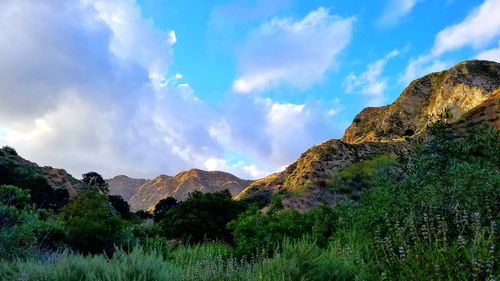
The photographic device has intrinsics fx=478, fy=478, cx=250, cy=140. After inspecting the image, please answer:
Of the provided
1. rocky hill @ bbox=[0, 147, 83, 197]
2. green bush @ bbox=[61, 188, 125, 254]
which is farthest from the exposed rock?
rocky hill @ bbox=[0, 147, 83, 197]

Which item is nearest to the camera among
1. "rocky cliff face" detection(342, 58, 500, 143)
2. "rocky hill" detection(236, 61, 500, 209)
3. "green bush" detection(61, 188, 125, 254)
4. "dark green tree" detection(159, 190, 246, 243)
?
"green bush" detection(61, 188, 125, 254)

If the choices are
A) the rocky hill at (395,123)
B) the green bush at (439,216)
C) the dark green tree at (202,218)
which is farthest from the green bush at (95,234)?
the dark green tree at (202,218)

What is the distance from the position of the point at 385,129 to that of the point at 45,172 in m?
53.1

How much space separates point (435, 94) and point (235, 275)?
76.2m

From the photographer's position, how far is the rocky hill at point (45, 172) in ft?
213

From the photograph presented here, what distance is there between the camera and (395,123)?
76312 millimetres

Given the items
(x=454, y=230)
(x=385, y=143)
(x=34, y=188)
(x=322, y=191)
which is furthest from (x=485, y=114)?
(x=34, y=188)

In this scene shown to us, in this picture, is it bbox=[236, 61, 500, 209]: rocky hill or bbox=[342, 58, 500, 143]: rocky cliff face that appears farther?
bbox=[342, 58, 500, 143]: rocky cliff face

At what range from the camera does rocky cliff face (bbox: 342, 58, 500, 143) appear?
66812mm

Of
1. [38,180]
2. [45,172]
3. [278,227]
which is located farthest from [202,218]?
[45,172]

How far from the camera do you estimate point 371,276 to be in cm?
632

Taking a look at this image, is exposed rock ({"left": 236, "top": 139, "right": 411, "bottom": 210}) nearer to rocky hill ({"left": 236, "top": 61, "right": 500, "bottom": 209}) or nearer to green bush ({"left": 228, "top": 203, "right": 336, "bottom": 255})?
rocky hill ({"left": 236, "top": 61, "right": 500, "bottom": 209})

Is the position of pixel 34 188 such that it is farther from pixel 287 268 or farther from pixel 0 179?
pixel 287 268

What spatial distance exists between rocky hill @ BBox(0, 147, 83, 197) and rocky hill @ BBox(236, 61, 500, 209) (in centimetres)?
2571
